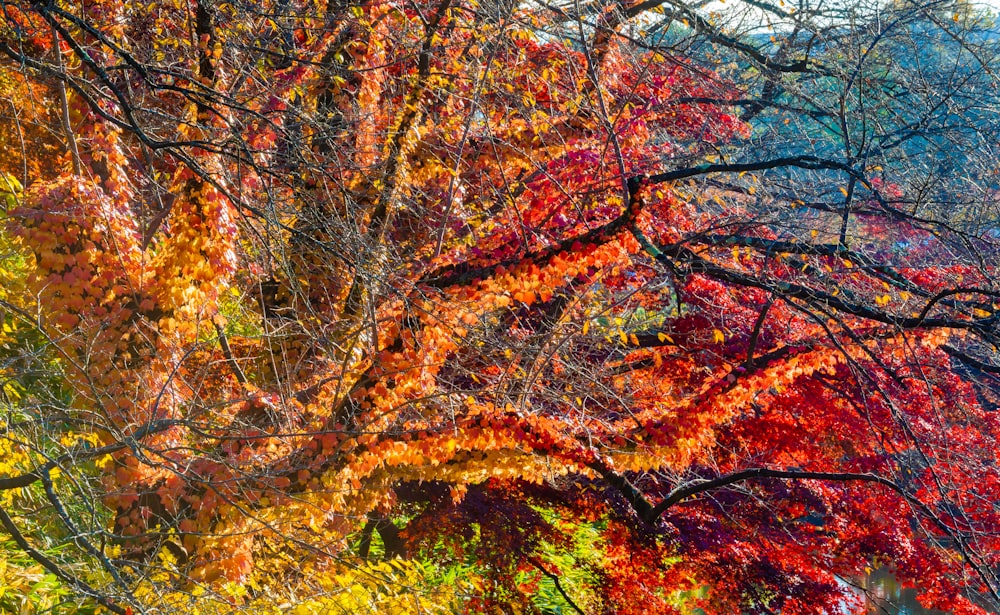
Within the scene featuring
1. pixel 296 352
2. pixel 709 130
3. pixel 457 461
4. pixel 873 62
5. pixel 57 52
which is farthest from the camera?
pixel 709 130

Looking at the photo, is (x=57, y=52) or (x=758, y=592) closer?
(x=57, y=52)

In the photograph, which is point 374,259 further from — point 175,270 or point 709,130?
point 709,130

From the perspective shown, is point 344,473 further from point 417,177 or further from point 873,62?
point 873,62

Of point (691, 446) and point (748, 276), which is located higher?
point (748, 276)

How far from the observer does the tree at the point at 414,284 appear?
4.17 m

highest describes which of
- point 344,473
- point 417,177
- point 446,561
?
point 417,177

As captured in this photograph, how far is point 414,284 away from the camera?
3990 mm

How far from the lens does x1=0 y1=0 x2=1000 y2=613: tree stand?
4.17 meters

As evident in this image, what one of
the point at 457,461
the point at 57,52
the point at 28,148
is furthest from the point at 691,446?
the point at 28,148

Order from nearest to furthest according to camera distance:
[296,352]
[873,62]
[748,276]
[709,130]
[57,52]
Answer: [57,52] < [748,276] < [873,62] < [296,352] < [709,130]

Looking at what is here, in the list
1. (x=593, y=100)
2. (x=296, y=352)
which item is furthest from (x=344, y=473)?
(x=593, y=100)

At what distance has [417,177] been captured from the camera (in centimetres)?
736

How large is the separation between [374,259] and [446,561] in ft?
25.0

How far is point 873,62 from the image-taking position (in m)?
5.28
